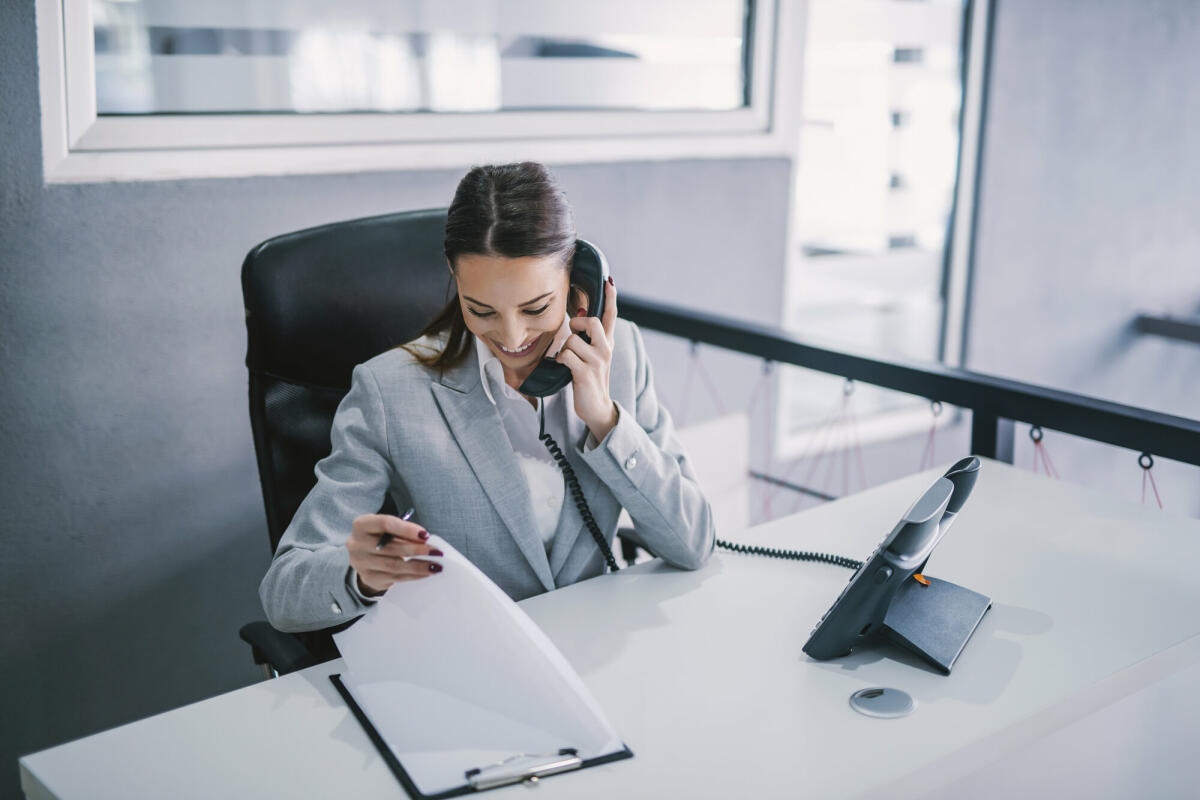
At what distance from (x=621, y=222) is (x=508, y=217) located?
51.4 inches

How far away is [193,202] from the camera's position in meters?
1.96

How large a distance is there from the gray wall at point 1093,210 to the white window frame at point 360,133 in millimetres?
947

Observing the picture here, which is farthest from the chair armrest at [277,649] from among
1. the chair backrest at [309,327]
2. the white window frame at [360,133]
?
the white window frame at [360,133]

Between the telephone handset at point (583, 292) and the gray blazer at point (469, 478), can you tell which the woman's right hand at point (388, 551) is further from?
the telephone handset at point (583, 292)

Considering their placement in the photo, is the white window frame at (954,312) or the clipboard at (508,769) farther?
the white window frame at (954,312)

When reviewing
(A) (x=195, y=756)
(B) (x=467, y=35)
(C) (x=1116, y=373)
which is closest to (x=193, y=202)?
(B) (x=467, y=35)

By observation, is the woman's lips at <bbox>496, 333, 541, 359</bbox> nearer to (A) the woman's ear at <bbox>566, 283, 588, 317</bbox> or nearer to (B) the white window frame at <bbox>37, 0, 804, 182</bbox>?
(A) the woman's ear at <bbox>566, 283, 588, 317</bbox>

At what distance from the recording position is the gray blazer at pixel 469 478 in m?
1.28

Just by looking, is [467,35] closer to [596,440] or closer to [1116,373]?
[596,440]

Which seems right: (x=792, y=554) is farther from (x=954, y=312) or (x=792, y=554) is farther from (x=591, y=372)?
(x=954, y=312)

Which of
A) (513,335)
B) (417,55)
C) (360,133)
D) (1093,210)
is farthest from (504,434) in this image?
(1093,210)

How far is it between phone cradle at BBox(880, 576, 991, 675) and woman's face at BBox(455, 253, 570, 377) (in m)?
0.51

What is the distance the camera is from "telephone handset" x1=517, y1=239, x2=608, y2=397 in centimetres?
133

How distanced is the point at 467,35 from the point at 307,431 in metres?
1.18
